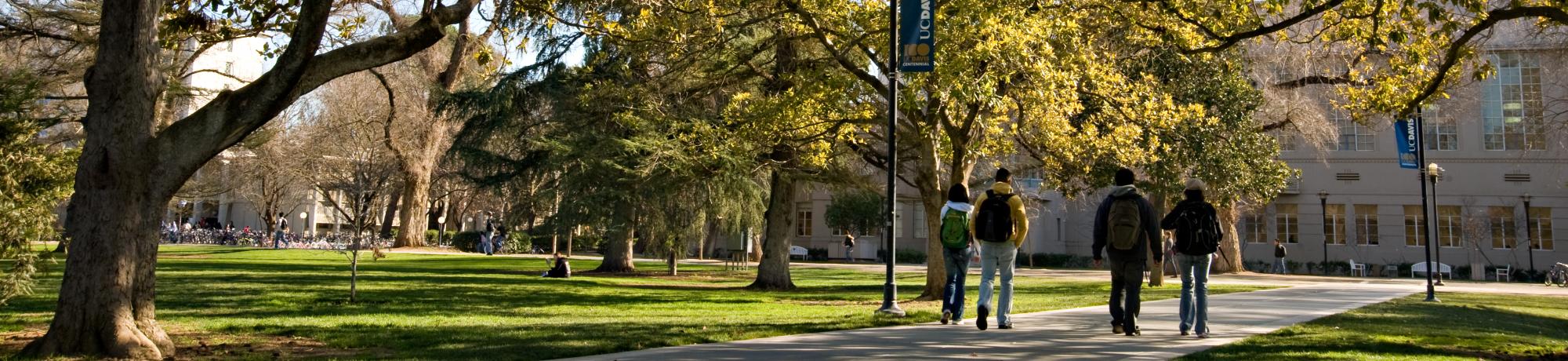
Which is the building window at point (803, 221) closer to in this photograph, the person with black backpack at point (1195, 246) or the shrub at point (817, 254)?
the shrub at point (817, 254)

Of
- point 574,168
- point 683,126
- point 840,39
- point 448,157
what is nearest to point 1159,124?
point 840,39

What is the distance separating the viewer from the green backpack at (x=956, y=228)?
10.4m

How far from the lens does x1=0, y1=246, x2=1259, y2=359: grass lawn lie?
902 centimetres

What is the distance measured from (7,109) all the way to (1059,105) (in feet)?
41.3

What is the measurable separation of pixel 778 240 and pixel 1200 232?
48.7 ft

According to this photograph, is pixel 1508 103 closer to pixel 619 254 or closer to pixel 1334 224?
pixel 1334 224

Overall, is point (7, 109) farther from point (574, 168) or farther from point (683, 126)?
point (574, 168)

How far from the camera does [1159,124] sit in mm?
15852

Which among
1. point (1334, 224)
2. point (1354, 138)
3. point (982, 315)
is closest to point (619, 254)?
point (982, 315)

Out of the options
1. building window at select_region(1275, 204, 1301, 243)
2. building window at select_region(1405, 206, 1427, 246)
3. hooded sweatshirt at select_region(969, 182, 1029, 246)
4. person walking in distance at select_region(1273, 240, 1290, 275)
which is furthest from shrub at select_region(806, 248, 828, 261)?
hooded sweatshirt at select_region(969, 182, 1029, 246)

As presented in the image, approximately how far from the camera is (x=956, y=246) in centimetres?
1053

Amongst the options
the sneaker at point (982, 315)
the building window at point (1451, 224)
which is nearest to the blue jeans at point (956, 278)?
the sneaker at point (982, 315)

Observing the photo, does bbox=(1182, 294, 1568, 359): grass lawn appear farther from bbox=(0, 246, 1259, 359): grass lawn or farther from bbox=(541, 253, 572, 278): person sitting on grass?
bbox=(541, 253, 572, 278): person sitting on grass

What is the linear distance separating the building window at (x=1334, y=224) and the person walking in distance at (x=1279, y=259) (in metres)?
4.73
